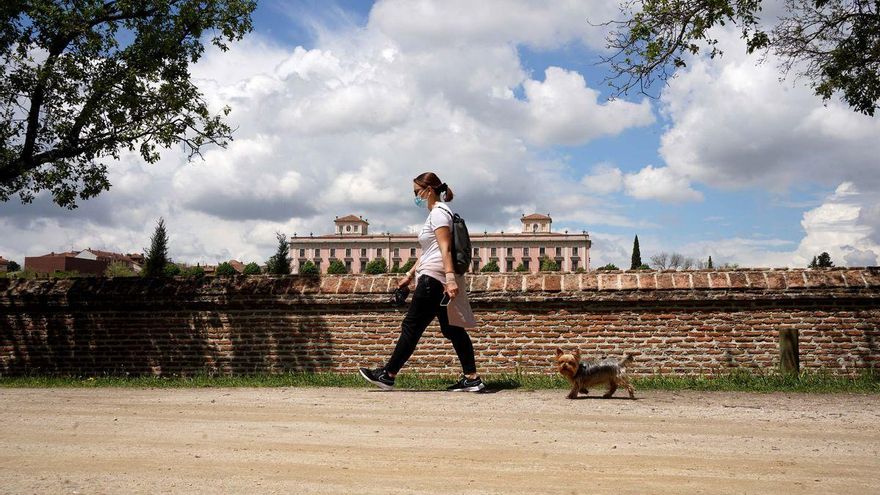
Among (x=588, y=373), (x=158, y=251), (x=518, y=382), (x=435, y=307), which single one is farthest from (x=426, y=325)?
(x=158, y=251)

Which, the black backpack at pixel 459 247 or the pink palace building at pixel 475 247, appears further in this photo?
the pink palace building at pixel 475 247

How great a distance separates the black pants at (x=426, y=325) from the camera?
725 centimetres

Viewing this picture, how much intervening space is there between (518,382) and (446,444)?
134 inches

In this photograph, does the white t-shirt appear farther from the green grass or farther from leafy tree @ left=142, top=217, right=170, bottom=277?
leafy tree @ left=142, top=217, right=170, bottom=277

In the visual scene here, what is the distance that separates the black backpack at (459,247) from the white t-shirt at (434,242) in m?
0.07

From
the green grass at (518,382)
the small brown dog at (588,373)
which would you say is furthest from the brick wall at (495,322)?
the small brown dog at (588,373)

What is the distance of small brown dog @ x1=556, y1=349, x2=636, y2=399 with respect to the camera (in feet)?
22.0

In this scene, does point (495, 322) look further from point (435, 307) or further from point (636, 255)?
point (636, 255)

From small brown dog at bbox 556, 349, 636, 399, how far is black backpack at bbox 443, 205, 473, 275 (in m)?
1.26

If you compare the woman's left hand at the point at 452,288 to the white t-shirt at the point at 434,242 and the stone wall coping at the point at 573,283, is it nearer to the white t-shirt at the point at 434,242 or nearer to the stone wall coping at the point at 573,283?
the white t-shirt at the point at 434,242

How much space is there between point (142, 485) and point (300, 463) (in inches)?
33.7

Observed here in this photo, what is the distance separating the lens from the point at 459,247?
7180mm

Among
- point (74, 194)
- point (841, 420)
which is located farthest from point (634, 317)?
point (74, 194)

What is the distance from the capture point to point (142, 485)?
12.2 feet
